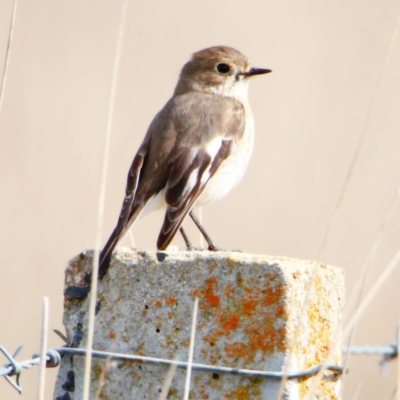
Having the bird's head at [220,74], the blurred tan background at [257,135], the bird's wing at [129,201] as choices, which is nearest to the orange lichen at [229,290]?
the bird's wing at [129,201]

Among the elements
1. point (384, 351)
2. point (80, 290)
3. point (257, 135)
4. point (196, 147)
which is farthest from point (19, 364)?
point (257, 135)

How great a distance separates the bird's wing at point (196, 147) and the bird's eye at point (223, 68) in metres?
0.52

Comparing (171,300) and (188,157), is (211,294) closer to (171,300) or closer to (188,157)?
(171,300)

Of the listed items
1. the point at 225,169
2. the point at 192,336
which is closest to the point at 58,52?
the point at 225,169

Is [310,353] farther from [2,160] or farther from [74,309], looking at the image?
[2,160]

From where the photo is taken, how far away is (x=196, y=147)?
4.96 meters

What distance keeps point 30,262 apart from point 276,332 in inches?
166

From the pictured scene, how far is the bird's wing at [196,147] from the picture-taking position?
15.2ft

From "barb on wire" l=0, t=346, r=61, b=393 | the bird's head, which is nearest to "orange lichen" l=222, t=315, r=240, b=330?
"barb on wire" l=0, t=346, r=61, b=393

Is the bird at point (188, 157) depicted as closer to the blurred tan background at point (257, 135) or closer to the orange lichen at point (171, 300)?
the orange lichen at point (171, 300)

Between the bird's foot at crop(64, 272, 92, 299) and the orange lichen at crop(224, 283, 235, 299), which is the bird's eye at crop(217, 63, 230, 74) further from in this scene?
the orange lichen at crop(224, 283, 235, 299)

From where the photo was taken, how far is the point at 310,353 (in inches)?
116

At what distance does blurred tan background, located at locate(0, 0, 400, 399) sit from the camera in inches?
276

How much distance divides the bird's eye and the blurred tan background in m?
1.51
